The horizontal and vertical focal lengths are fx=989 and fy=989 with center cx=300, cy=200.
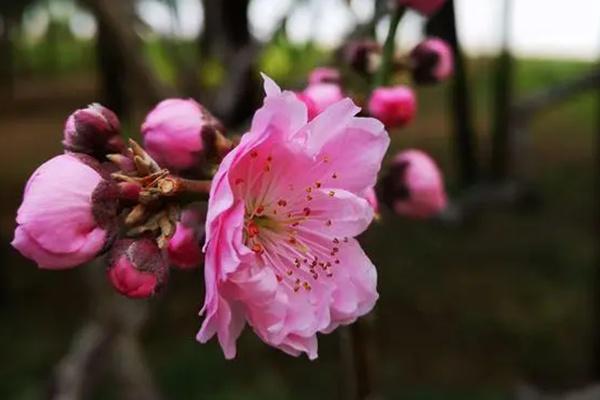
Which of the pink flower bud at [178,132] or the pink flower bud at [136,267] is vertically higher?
the pink flower bud at [178,132]

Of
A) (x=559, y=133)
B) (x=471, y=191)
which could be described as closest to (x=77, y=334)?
(x=471, y=191)

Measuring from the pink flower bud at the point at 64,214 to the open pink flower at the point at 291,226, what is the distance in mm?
64

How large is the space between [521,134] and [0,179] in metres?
4.35

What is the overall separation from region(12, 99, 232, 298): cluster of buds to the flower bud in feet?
0.85

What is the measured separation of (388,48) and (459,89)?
1.00 m

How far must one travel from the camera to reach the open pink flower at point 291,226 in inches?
22.4

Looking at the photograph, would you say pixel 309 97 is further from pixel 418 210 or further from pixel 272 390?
pixel 272 390

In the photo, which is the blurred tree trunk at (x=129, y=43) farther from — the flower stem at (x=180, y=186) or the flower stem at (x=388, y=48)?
A: the flower stem at (x=180, y=186)

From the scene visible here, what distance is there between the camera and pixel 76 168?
0.56 metres

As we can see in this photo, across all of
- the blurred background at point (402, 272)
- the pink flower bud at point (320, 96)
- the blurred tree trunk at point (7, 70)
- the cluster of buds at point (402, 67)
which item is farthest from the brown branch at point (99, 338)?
the blurred tree trunk at point (7, 70)

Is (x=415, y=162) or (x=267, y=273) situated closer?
(x=267, y=273)

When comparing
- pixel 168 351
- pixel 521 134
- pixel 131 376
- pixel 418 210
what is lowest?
pixel 168 351

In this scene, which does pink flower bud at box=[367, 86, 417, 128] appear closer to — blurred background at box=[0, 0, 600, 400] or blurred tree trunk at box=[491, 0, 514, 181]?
blurred background at box=[0, 0, 600, 400]

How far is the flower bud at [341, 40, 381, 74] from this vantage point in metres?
0.90
